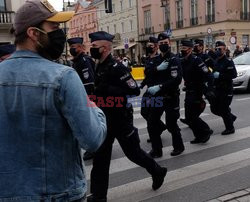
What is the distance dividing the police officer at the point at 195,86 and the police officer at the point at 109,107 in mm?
2525

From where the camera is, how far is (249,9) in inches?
1665

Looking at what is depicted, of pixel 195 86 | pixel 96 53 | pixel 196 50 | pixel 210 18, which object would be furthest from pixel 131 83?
pixel 210 18

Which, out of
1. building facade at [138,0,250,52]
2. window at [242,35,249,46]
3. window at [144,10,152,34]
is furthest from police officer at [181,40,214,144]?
window at [144,10,152,34]

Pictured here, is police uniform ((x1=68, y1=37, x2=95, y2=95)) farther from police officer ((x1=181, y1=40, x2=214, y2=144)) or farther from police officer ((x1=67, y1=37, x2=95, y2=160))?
police officer ((x1=181, y1=40, x2=214, y2=144))

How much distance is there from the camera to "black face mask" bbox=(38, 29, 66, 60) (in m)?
1.91

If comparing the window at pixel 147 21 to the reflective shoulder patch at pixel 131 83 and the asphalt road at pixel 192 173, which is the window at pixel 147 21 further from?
the reflective shoulder patch at pixel 131 83

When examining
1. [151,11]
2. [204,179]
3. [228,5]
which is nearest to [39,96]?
[204,179]

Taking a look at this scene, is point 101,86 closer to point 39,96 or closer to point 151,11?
point 39,96

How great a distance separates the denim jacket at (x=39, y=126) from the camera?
1.82 m

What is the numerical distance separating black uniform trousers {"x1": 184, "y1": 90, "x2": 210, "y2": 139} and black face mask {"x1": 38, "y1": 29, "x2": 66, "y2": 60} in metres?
4.93

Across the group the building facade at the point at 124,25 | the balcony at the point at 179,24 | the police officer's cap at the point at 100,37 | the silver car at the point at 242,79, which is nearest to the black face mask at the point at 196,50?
the police officer's cap at the point at 100,37

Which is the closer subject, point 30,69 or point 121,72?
point 30,69

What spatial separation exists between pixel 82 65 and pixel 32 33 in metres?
4.08

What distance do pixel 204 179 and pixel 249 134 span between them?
2811 mm
